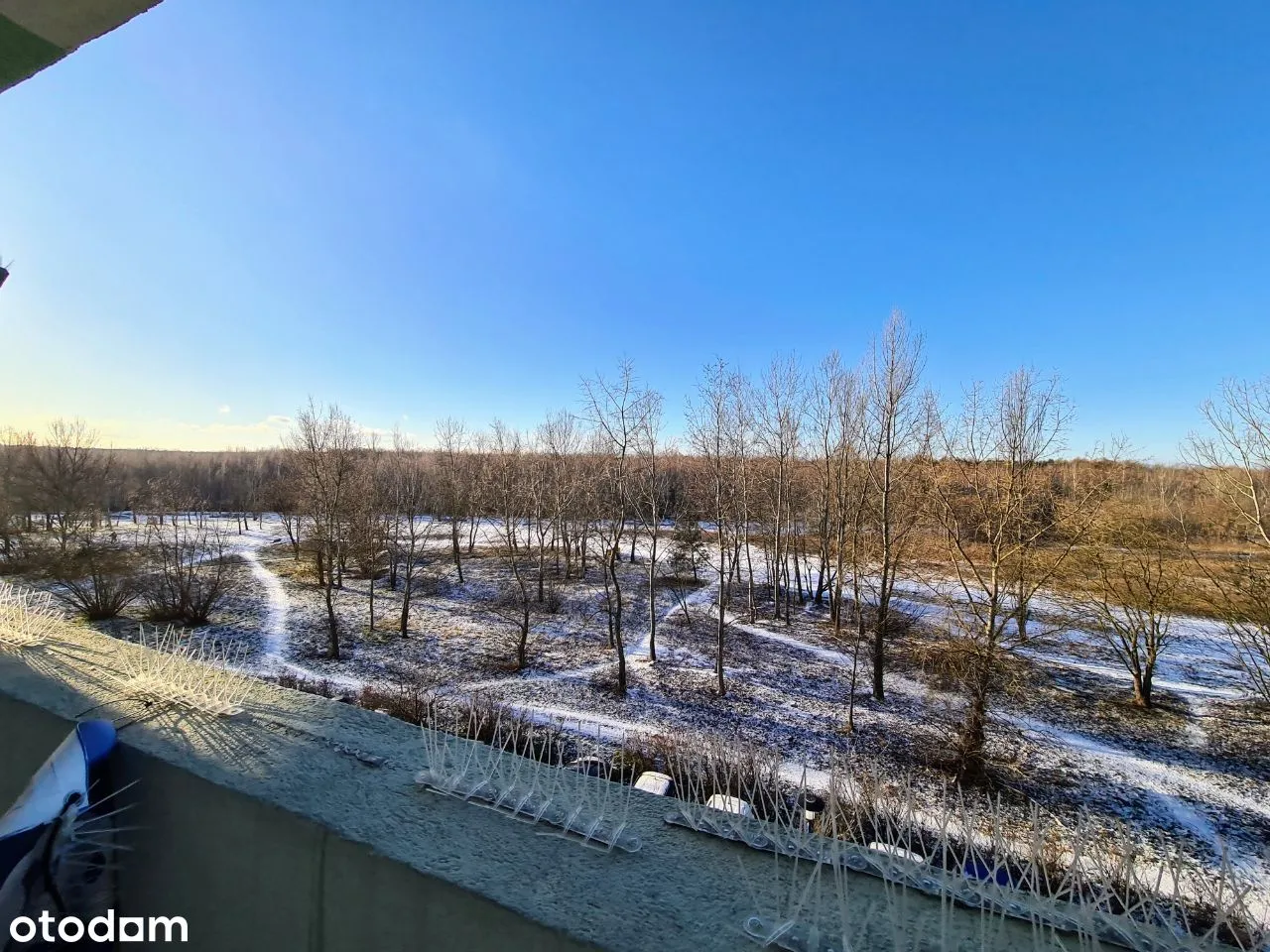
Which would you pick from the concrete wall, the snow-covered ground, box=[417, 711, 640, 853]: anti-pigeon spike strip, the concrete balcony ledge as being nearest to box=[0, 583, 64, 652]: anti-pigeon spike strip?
the concrete balcony ledge

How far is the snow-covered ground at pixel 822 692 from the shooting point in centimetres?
929

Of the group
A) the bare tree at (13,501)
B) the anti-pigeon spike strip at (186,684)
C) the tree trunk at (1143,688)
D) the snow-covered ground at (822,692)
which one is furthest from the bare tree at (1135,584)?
the bare tree at (13,501)

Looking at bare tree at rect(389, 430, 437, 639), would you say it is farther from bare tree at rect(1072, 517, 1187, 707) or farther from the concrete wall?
bare tree at rect(1072, 517, 1187, 707)

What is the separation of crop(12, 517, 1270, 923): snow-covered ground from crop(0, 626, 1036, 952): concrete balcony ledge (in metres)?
5.08

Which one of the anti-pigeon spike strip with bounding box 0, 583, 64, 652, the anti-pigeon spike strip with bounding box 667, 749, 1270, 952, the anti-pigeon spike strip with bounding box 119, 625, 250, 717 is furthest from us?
the anti-pigeon spike strip with bounding box 0, 583, 64, 652

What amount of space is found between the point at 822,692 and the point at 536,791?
1256cm

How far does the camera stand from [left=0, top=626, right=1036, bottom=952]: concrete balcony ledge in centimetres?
132

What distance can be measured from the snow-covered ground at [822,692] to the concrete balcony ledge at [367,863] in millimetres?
5083

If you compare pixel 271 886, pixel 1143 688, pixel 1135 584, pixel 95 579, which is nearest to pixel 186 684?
pixel 271 886

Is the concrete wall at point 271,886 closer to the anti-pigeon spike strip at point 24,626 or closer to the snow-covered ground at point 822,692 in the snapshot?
the anti-pigeon spike strip at point 24,626

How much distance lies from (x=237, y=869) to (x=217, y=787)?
248 millimetres

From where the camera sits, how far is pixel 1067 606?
15.5 meters

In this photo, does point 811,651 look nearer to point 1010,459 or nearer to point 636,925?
point 1010,459

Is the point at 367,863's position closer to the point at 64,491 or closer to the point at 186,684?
the point at 186,684
